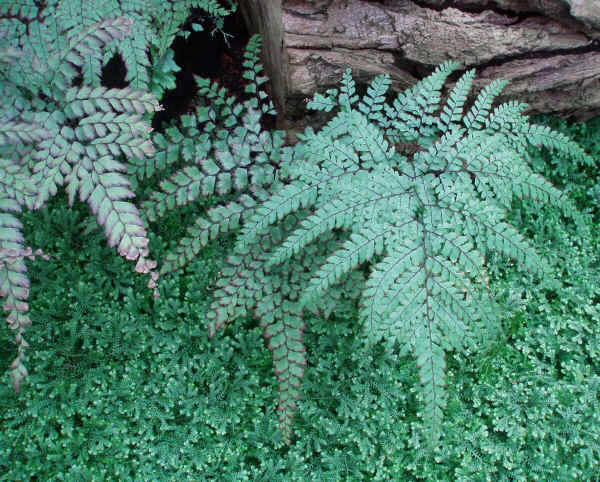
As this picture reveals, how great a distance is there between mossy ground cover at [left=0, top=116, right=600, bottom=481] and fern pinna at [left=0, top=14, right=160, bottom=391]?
0.96m

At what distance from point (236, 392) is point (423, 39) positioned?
242 cm

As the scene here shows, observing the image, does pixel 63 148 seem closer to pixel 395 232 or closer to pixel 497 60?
pixel 395 232

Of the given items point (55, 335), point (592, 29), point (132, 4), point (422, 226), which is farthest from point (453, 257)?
point (55, 335)

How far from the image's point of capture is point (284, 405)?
2.41 meters

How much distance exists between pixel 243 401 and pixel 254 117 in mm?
1680

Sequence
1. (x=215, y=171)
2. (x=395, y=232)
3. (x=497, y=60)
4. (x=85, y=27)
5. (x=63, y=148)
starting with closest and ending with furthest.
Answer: (x=63, y=148)
(x=395, y=232)
(x=85, y=27)
(x=215, y=171)
(x=497, y=60)

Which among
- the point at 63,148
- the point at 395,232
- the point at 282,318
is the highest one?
the point at 63,148

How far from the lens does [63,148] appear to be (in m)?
2.15

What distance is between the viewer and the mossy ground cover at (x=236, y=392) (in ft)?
9.41

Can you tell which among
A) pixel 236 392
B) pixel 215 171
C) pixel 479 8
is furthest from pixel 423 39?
pixel 236 392

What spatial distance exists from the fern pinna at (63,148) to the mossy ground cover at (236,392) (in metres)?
0.96

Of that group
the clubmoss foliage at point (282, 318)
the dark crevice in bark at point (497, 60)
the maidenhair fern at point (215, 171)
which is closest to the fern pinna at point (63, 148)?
the clubmoss foliage at point (282, 318)

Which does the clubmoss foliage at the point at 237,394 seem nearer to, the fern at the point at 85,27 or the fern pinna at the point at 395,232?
the fern pinna at the point at 395,232

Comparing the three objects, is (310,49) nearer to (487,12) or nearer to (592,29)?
(487,12)
